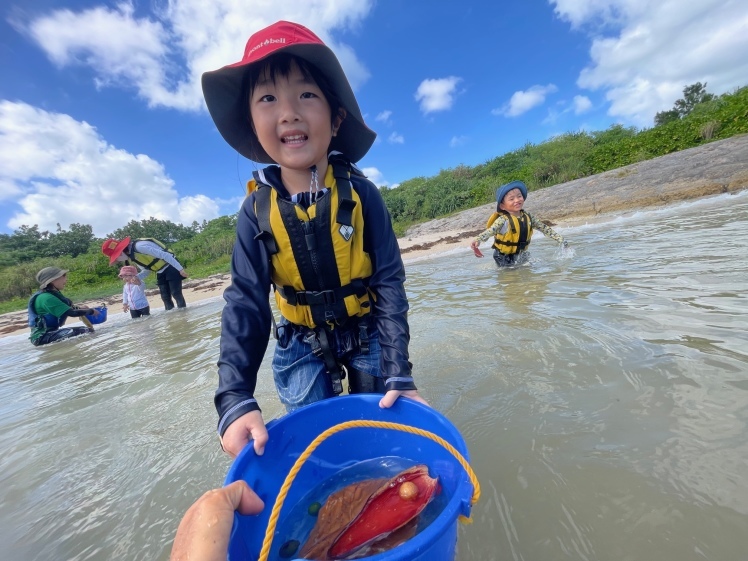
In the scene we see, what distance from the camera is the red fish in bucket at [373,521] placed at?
41.6 inches

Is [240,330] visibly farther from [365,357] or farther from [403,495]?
[403,495]

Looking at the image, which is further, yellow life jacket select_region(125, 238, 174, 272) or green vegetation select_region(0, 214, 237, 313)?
green vegetation select_region(0, 214, 237, 313)

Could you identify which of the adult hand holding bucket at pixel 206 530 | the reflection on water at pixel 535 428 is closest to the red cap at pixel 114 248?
the reflection on water at pixel 535 428

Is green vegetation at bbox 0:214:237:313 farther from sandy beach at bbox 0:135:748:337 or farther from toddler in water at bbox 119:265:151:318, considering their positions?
toddler in water at bbox 119:265:151:318

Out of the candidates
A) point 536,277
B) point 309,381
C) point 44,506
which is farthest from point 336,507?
point 536,277

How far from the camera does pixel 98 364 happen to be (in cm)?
471

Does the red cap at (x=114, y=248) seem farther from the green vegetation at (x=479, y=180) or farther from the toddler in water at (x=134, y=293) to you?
the green vegetation at (x=479, y=180)

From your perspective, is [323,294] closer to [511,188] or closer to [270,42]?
→ [270,42]

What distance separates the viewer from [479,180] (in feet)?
84.7

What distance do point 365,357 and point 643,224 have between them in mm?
9409

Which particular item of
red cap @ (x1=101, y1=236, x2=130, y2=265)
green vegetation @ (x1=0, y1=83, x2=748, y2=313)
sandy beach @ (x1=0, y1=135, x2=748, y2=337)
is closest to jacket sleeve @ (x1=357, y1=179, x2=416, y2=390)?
red cap @ (x1=101, y1=236, x2=130, y2=265)

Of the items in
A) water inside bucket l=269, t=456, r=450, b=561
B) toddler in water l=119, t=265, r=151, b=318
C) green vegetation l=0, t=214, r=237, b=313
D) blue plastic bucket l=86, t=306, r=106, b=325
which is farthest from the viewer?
A: green vegetation l=0, t=214, r=237, b=313

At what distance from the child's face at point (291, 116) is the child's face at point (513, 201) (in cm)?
562

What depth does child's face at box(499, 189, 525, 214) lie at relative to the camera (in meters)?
6.54
